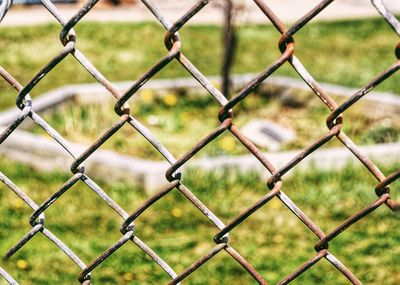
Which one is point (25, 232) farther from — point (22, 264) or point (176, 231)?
point (176, 231)

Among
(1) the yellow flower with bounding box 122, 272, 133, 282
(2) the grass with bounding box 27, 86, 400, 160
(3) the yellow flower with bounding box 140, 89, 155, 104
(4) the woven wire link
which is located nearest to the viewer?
(4) the woven wire link

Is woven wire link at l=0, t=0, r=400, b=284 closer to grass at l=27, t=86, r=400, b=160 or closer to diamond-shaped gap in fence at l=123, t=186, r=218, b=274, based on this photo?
diamond-shaped gap in fence at l=123, t=186, r=218, b=274

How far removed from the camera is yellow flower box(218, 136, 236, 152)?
420 cm

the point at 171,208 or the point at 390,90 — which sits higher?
the point at 390,90

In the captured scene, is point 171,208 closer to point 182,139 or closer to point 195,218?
point 195,218

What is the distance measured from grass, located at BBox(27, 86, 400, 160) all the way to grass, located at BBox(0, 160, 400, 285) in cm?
54

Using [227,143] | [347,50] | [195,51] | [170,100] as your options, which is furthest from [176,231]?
[347,50]

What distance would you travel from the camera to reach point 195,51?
6.98m

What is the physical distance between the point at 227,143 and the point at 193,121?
0.62 metres

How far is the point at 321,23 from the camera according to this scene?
8359mm

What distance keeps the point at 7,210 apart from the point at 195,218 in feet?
3.49

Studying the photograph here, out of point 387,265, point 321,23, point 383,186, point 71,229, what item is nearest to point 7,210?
point 71,229

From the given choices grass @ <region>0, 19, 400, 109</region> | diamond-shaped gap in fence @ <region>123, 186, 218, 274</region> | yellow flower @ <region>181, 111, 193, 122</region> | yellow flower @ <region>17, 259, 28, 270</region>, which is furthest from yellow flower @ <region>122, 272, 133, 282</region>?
grass @ <region>0, 19, 400, 109</region>

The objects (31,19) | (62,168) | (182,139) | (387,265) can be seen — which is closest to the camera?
(387,265)
